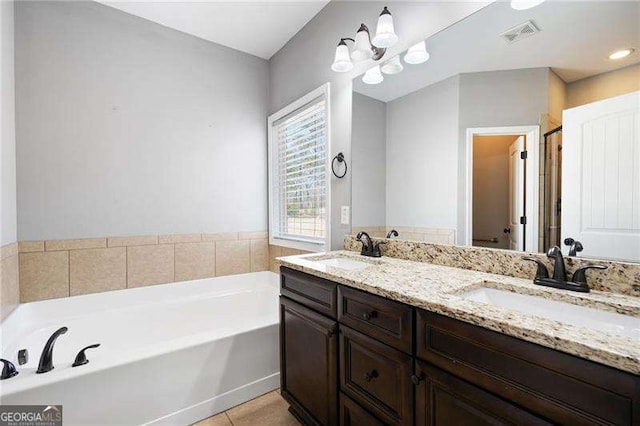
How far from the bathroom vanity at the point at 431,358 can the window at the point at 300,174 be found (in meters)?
0.81

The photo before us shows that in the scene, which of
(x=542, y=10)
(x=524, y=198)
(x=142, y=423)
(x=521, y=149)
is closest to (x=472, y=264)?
(x=524, y=198)

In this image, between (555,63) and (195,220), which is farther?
(195,220)

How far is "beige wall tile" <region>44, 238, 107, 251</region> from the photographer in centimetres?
205

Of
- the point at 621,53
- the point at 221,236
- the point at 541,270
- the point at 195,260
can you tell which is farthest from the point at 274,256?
the point at 621,53

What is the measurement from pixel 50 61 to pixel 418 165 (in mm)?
2621

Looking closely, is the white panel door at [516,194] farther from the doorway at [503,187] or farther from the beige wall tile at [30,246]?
the beige wall tile at [30,246]

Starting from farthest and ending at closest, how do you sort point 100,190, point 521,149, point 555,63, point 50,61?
1. point 100,190
2. point 50,61
3. point 521,149
4. point 555,63

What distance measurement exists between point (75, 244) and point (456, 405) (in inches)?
101

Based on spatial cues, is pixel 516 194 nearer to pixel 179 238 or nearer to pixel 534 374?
pixel 534 374

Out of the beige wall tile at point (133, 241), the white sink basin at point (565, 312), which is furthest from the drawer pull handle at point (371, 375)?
the beige wall tile at point (133, 241)

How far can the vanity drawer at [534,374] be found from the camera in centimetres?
61

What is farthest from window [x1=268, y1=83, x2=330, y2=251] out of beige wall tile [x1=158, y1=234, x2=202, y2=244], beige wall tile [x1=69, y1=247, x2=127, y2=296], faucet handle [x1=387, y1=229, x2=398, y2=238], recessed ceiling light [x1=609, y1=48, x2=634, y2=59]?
recessed ceiling light [x1=609, y1=48, x2=634, y2=59]

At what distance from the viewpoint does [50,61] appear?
2.05m

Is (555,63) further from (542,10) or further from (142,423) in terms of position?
(142,423)
